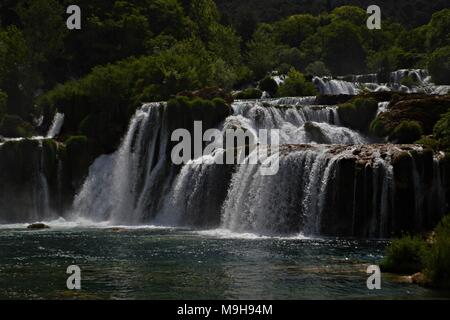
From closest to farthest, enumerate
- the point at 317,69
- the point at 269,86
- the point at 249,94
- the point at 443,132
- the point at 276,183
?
1. the point at 443,132
2. the point at 276,183
3. the point at 249,94
4. the point at 269,86
5. the point at 317,69

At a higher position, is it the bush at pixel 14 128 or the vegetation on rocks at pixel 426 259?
the bush at pixel 14 128

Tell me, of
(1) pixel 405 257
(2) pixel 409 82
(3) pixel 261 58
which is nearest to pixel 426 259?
(1) pixel 405 257

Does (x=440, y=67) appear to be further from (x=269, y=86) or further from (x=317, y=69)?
(x=317, y=69)

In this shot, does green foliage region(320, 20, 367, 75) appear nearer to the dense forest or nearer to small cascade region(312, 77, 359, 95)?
the dense forest

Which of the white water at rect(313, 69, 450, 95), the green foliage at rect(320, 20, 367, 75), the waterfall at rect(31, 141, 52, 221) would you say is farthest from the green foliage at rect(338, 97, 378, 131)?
the green foliage at rect(320, 20, 367, 75)

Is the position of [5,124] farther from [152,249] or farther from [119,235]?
[152,249]

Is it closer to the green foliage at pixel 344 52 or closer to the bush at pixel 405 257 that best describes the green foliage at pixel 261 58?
the green foliage at pixel 344 52

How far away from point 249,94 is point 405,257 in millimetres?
47848

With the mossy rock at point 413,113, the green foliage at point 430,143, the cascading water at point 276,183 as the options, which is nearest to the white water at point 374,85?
the cascading water at point 276,183

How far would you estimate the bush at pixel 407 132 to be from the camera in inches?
1827

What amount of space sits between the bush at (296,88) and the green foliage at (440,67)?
1611cm

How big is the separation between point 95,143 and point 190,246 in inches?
1050

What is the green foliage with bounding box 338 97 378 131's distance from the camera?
2128 inches

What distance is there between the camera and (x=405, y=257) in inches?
1056
